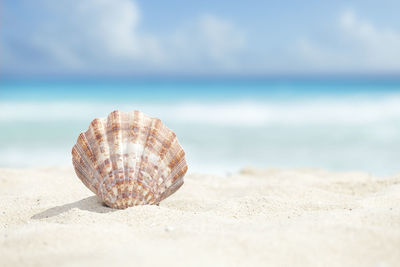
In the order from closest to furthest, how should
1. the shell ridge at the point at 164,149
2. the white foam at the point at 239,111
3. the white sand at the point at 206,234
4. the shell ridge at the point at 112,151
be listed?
the white sand at the point at 206,234 < the shell ridge at the point at 112,151 < the shell ridge at the point at 164,149 < the white foam at the point at 239,111

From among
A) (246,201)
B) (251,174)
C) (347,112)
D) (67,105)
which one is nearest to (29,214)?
(246,201)

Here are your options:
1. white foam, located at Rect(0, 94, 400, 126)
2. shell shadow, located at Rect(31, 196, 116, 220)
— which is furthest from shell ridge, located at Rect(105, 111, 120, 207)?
white foam, located at Rect(0, 94, 400, 126)

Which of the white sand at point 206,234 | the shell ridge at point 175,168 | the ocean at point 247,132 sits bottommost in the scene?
the white sand at point 206,234

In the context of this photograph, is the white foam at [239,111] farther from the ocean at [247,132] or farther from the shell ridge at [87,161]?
the shell ridge at [87,161]

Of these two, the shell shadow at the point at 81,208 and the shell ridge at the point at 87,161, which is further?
the shell ridge at the point at 87,161

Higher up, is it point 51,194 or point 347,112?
point 347,112

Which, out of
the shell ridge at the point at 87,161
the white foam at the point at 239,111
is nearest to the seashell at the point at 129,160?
the shell ridge at the point at 87,161

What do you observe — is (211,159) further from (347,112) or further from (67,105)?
(67,105)

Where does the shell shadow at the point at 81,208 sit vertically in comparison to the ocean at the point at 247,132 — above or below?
below
